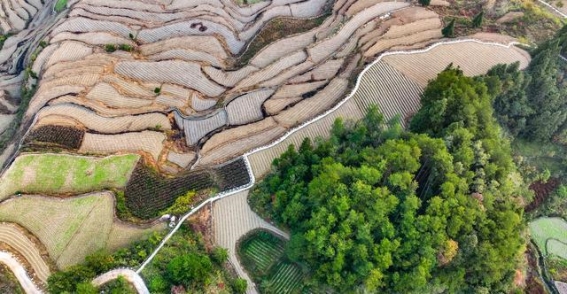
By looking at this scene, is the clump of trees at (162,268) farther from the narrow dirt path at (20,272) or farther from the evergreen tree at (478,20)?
the evergreen tree at (478,20)

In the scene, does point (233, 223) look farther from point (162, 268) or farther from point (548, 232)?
point (548, 232)

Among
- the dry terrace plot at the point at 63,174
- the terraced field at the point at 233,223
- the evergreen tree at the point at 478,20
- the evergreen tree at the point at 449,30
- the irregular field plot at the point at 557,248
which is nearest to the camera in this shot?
the terraced field at the point at 233,223

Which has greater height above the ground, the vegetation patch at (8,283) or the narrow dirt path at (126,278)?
the narrow dirt path at (126,278)

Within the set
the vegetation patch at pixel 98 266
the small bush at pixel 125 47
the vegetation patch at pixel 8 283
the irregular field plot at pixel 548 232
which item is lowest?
the irregular field plot at pixel 548 232

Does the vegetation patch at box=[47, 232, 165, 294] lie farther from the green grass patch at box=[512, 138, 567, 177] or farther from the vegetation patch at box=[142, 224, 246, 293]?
the green grass patch at box=[512, 138, 567, 177]

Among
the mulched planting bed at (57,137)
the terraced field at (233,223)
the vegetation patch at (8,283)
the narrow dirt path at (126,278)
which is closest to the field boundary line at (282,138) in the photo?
the narrow dirt path at (126,278)

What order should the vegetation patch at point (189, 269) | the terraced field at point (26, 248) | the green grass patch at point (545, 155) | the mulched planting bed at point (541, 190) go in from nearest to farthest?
the vegetation patch at point (189, 269) < the terraced field at point (26, 248) < the mulched planting bed at point (541, 190) < the green grass patch at point (545, 155)

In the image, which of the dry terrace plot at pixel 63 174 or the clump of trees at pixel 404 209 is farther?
the dry terrace plot at pixel 63 174
